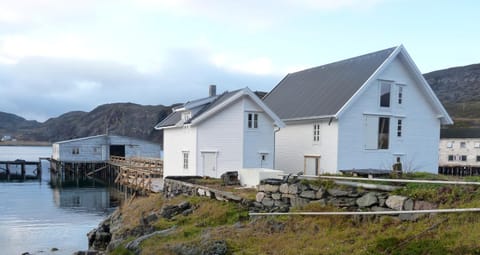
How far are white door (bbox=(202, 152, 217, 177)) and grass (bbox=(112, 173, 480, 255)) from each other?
12.3 metres

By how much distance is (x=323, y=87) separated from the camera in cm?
3169

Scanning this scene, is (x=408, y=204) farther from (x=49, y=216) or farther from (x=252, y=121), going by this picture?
(x=49, y=216)

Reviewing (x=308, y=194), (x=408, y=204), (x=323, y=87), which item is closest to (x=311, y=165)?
(x=323, y=87)

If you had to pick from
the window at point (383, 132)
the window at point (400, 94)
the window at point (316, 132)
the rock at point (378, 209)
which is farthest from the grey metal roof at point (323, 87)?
the rock at point (378, 209)

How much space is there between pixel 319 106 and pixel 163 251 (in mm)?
19765

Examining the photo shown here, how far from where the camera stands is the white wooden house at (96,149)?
66.1 meters

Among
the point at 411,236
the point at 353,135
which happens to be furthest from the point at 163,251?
→ the point at 353,135

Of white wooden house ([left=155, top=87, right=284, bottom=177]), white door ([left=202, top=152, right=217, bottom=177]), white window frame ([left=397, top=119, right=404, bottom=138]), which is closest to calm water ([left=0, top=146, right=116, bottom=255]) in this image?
white door ([left=202, top=152, right=217, bottom=177])

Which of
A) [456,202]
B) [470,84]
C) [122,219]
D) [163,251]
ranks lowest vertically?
[122,219]

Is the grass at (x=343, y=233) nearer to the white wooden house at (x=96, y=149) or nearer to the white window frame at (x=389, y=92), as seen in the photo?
the white window frame at (x=389, y=92)

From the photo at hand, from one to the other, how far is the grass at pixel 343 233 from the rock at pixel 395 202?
237 mm

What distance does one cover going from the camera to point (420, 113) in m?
30.2

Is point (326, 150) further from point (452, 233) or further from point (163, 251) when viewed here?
point (452, 233)

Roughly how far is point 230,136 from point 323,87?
8.75m
